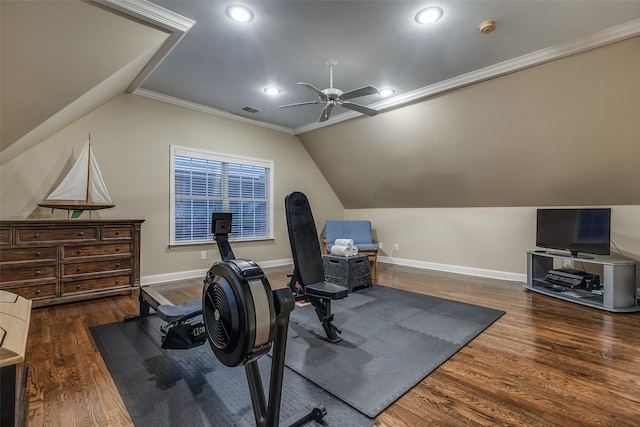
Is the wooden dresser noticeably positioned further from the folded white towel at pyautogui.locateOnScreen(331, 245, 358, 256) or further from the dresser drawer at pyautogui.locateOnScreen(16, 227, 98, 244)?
the folded white towel at pyautogui.locateOnScreen(331, 245, 358, 256)

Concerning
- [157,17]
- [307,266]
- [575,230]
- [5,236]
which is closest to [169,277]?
[5,236]

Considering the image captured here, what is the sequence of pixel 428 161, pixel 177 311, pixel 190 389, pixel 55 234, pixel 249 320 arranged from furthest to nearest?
pixel 428 161 < pixel 55 234 < pixel 177 311 < pixel 190 389 < pixel 249 320

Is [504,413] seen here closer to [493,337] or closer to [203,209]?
[493,337]

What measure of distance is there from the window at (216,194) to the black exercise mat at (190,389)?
2.49 metres

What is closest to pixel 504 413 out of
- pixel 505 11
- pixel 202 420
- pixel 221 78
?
pixel 202 420

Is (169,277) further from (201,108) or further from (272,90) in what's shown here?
(272,90)

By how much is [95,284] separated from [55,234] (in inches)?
27.0

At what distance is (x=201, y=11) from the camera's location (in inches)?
96.8

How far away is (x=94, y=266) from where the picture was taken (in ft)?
11.4

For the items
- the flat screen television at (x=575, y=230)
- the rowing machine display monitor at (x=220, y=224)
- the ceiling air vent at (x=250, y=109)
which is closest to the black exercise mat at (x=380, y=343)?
the rowing machine display monitor at (x=220, y=224)

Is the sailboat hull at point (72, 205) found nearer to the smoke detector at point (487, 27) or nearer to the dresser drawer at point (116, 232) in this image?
the dresser drawer at point (116, 232)

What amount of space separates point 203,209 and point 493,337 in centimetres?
421

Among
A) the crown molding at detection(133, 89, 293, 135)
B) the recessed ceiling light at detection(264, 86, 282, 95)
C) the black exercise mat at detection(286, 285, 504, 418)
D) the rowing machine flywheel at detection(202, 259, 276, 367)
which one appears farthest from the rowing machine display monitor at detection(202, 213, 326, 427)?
the crown molding at detection(133, 89, 293, 135)

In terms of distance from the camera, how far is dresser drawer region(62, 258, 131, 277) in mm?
3308
